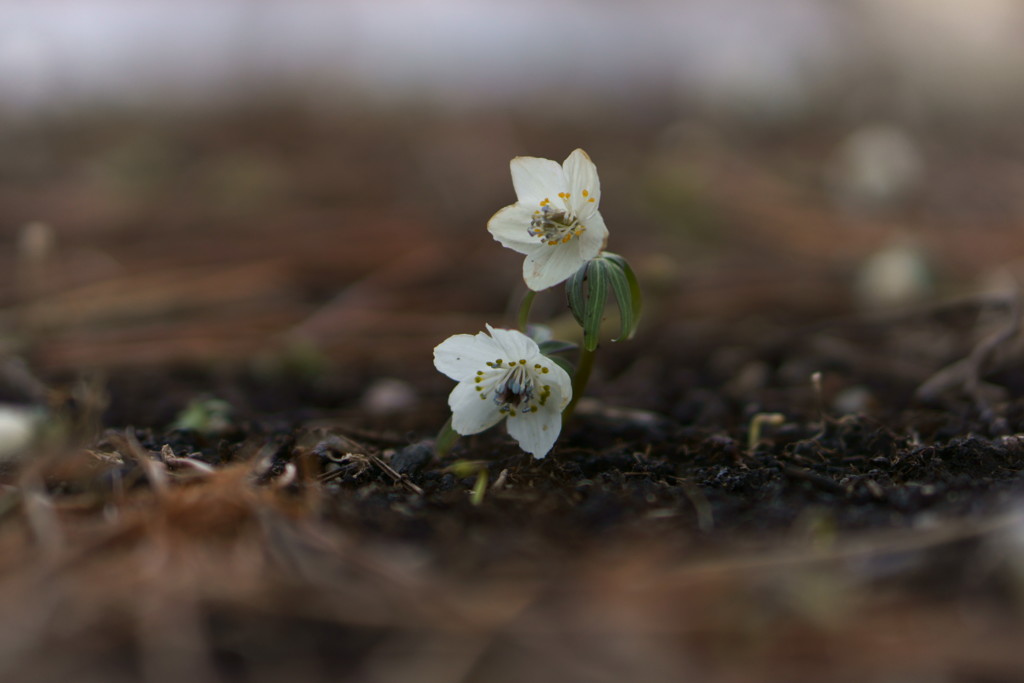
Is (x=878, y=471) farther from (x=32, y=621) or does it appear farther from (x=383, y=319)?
(x=383, y=319)

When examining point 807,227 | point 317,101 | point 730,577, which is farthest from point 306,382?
point 317,101

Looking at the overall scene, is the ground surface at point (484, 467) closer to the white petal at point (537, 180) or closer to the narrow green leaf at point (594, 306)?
the narrow green leaf at point (594, 306)

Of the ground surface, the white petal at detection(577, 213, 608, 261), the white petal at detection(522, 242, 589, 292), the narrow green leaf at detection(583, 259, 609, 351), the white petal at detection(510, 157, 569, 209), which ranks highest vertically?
the white petal at detection(510, 157, 569, 209)

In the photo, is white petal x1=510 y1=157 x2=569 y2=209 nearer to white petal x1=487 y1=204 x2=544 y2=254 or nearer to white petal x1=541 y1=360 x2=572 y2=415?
white petal x1=487 y1=204 x2=544 y2=254

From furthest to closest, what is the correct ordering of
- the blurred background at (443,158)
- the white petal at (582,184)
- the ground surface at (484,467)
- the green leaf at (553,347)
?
the blurred background at (443,158) < the green leaf at (553,347) < the white petal at (582,184) < the ground surface at (484,467)

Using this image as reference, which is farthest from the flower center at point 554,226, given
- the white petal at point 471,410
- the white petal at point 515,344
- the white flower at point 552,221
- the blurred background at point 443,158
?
the blurred background at point 443,158

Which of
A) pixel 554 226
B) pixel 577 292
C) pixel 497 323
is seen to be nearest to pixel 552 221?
pixel 554 226

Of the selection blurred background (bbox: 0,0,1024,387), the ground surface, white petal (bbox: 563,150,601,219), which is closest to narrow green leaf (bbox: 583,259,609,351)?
white petal (bbox: 563,150,601,219)
